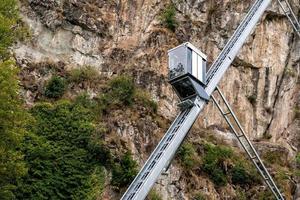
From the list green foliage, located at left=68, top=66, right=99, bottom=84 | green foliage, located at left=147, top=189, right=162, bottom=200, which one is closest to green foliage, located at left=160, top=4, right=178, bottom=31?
green foliage, located at left=68, top=66, right=99, bottom=84

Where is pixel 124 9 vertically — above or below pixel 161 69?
above

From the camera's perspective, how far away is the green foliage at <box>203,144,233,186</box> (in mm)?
21531

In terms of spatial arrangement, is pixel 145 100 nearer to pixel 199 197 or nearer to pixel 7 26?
pixel 199 197

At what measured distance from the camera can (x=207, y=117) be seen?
2466 centimetres

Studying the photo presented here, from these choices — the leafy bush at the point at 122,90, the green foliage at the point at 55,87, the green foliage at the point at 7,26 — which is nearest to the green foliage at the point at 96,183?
the leafy bush at the point at 122,90

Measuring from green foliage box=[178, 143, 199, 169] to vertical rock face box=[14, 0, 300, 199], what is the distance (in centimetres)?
111

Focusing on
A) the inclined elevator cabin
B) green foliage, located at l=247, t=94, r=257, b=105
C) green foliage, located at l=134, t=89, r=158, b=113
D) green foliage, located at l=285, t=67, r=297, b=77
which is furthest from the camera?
green foliage, located at l=285, t=67, r=297, b=77

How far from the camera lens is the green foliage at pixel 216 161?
70.6ft

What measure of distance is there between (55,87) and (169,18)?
687 centimetres

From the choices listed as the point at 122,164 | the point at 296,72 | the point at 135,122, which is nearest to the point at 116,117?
the point at 135,122

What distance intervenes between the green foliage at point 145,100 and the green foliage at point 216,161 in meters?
2.61

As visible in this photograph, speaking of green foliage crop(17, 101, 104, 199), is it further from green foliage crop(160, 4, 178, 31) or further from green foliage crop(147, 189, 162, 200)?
green foliage crop(160, 4, 178, 31)

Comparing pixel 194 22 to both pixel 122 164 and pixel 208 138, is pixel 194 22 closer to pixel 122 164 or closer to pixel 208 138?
pixel 208 138

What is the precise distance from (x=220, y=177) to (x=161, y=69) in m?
5.66
